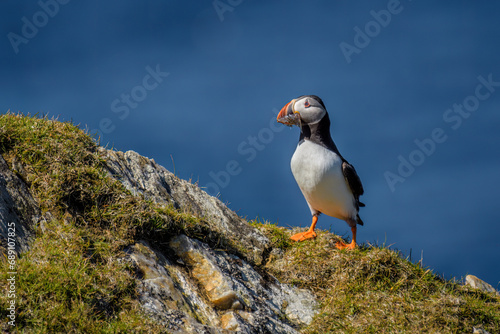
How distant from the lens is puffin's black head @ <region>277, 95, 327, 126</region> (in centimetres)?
870

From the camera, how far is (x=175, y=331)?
4.82 m

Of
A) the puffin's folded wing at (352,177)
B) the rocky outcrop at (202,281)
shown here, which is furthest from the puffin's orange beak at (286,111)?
the rocky outcrop at (202,281)

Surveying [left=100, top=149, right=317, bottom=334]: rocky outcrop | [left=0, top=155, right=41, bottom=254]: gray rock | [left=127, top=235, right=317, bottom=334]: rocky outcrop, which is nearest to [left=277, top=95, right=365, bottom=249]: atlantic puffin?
[left=100, top=149, right=317, bottom=334]: rocky outcrop

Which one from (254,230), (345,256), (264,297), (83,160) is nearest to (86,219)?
(83,160)

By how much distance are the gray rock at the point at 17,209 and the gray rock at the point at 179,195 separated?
4.51ft

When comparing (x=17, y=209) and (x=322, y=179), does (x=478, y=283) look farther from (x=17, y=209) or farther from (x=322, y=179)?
(x=17, y=209)

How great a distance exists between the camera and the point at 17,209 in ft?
18.5

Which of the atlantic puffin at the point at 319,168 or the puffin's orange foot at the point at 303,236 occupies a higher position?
the atlantic puffin at the point at 319,168

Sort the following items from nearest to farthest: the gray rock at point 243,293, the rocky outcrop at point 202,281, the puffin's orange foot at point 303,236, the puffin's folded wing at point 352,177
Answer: the rocky outcrop at point 202,281 < the gray rock at point 243,293 < the puffin's orange foot at point 303,236 < the puffin's folded wing at point 352,177

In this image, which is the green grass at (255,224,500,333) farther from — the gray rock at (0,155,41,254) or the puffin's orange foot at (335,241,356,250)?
the gray rock at (0,155,41,254)

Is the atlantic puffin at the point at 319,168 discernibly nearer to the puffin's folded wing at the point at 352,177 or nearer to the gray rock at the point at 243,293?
the puffin's folded wing at the point at 352,177

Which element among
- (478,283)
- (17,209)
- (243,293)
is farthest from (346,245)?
(17,209)

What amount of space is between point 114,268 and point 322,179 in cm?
430

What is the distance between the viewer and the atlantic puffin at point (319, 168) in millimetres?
8428
